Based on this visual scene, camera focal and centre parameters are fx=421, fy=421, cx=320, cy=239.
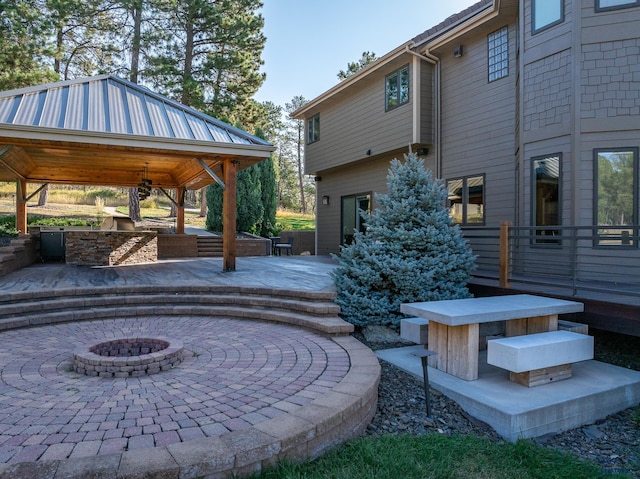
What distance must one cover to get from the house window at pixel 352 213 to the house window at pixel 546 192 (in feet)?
18.6

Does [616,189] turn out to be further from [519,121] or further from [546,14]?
[546,14]

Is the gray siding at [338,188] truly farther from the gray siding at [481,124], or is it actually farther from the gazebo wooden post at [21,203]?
the gazebo wooden post at [21,203]

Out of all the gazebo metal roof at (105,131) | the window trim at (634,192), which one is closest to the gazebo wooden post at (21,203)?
the gazebo metal roof at (105,131)

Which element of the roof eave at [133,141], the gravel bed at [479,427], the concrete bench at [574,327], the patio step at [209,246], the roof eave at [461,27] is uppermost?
the roof eave at [461,27]

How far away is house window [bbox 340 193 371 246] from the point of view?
12459 millimetres

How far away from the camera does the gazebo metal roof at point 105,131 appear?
22.9 ft

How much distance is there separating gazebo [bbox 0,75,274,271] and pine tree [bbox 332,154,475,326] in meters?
3.33

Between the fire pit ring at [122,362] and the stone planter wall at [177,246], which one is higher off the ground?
the stone planter wall at [177,246]

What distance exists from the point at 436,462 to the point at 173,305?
15.7 feet

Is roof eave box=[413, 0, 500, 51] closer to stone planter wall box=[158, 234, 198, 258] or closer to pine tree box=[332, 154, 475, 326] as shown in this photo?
pine tree box=[332, 154, 475, 326]

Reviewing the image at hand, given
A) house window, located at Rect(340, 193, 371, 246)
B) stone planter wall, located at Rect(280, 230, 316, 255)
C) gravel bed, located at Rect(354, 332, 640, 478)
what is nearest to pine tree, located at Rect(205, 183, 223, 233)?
stone planter wall, located at Rect(280, 230, 316, 255)

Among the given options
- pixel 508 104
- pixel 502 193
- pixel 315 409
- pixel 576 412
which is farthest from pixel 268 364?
pixel 508 104

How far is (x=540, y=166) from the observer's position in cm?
699

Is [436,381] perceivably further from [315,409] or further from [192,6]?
[192,6]
